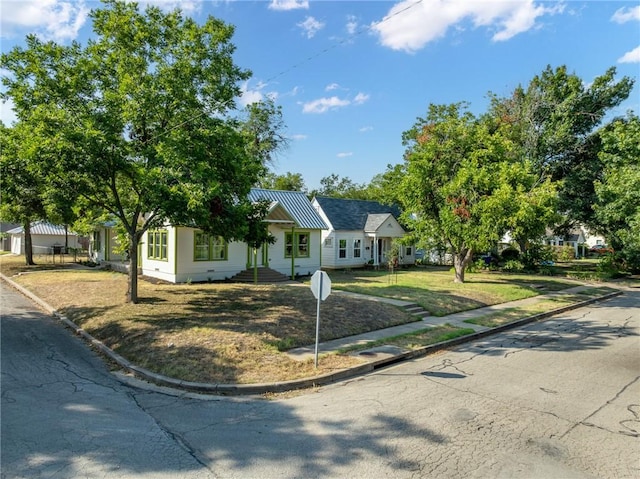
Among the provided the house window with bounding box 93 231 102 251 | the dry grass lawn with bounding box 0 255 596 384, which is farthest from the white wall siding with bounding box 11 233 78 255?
the dry grass lawn with bounding box 0 255 596 384

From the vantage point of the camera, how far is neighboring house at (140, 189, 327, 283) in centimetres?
1945

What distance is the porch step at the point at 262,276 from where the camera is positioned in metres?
20.9

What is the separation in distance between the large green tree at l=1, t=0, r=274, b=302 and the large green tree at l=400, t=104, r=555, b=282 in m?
11.1

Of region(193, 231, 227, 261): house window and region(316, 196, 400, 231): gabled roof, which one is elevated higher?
region(316, 196, 400, 231): gabled roof

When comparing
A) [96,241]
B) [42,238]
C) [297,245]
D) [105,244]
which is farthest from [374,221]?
[42,238]

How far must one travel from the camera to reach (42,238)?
43312 mm

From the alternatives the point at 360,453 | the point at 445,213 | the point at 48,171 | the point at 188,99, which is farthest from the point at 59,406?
the point at 445,213

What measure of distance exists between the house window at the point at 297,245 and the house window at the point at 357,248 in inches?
277

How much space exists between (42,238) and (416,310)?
4457cm

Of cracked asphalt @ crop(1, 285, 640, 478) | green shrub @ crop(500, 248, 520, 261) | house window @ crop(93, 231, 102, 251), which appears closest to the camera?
cracked asphalt @ crop(1, 285, 640, 478)

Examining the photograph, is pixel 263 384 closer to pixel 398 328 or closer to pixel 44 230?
pixel 398 328

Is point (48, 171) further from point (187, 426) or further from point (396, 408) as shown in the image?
point (396, 408)

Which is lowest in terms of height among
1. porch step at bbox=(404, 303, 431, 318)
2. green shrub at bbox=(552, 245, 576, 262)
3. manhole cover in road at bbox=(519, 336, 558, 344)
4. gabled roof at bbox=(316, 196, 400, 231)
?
manhole cover in road at bbox=(519, 336, 558, 344)

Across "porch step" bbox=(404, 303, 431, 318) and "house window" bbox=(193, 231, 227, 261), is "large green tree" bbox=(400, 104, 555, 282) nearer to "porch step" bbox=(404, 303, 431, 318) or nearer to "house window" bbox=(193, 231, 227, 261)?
"porch step" bbox=(404, 303, 431, 318)
